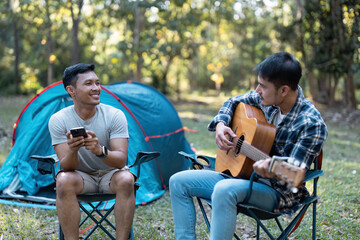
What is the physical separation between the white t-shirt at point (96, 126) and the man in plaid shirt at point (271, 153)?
533mm

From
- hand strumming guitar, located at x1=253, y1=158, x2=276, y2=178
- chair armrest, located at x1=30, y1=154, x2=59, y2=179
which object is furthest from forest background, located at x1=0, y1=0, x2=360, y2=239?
hand strumming guitar, located at x1=253, y1=158, x2=276, y2=178

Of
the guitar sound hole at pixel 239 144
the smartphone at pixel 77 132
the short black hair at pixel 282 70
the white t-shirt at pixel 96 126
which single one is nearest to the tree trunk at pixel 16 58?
the white t-shirt at pixel 96 126

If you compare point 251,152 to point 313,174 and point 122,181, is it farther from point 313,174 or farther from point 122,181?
point 122,181

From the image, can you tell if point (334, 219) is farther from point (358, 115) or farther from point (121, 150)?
point (358, 115)

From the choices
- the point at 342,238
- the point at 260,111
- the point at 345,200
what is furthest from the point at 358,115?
the point at 260,111

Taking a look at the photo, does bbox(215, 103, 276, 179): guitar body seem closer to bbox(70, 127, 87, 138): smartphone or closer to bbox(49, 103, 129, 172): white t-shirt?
bbox(49, 103, 129, 172): white t-shirt

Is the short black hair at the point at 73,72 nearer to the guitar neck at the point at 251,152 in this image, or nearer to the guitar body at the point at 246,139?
the guitar body at the point at 246,139

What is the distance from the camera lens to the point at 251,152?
2.00 meters

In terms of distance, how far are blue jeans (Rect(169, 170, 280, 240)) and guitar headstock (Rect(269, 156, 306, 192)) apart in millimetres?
265

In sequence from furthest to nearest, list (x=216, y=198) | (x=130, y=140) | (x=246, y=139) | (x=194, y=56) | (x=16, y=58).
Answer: (x=16, y=58)
(x=194, y=56)
(x=130, y=140)
(x=246, y=139)
(x=216, y=198)

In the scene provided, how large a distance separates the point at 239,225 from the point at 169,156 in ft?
4.57

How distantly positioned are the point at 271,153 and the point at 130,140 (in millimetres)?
2068

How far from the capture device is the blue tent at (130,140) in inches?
153

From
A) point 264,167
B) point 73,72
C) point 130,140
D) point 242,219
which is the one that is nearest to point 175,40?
point 130,140
